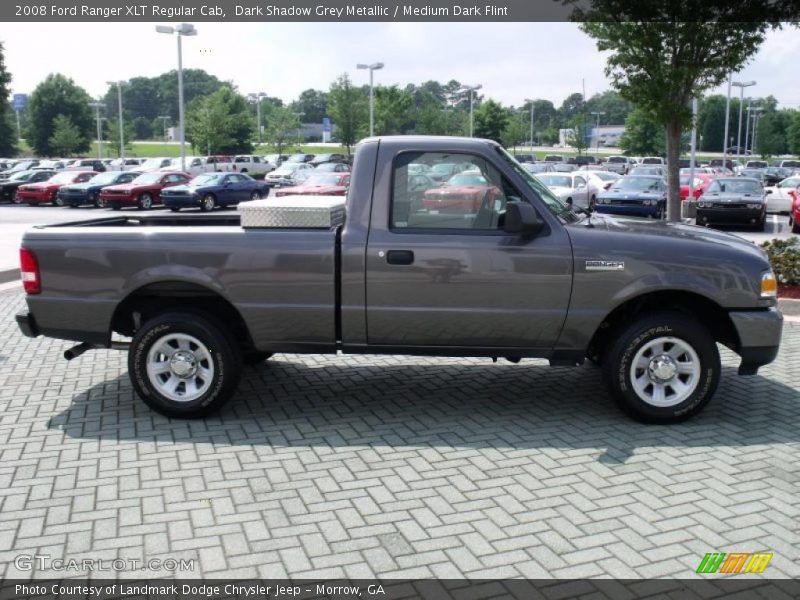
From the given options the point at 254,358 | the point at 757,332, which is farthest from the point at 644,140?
the point at 757,332

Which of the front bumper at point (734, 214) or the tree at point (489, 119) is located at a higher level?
the tree at point (489, 119)

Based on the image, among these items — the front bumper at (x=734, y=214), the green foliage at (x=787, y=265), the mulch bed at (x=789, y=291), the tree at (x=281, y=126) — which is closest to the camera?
the mulch bed at (x=789, y=291)

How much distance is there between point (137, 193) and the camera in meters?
32.2

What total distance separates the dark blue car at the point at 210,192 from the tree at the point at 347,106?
32.5m

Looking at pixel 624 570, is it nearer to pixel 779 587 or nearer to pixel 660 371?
pixel 779 587

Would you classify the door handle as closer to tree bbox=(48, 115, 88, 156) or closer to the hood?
the hood

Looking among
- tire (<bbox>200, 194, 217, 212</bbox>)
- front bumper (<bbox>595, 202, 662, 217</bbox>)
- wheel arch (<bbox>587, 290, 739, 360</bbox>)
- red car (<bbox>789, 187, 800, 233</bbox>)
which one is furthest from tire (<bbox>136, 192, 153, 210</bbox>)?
wheel arch (<bbox>587, 290, 739, 360</bbox>)

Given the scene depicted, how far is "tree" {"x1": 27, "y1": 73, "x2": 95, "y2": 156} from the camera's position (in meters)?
85.6

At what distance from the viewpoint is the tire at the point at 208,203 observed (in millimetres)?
31188

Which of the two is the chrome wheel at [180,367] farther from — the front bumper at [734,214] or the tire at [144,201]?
the tire at [144,201]

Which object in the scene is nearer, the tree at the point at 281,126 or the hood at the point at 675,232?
the hood at the point at 675,232

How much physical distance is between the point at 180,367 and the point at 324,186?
73.9 ft

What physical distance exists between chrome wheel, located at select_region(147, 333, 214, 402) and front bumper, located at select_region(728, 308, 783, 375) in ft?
12.9

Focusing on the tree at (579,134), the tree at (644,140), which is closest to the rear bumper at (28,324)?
the tree at (644,140)
